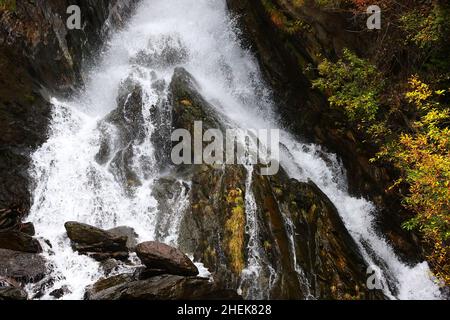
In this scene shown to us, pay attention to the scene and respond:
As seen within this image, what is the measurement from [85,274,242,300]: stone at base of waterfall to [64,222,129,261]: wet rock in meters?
0.76

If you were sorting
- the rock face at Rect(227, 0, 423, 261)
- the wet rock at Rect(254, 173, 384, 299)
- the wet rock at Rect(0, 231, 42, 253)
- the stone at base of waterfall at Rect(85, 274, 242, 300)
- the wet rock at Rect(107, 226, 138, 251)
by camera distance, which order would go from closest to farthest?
the stone at base of waterfall at Rect(85, 274, 242, 300) → the wet rock at Rect(0, 231, 42, 253) → the wet rock at Rect(254, 173, 384, 299) → the wet rock at Rect(107, 226, 138, 251) → the rock face at Rect(227, 0, 423, 261)

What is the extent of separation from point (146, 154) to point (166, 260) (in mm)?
4487

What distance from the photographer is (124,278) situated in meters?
8.78

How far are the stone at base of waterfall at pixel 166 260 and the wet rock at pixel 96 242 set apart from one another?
670 millimetres

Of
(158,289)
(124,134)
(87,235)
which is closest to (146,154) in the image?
(124,134)

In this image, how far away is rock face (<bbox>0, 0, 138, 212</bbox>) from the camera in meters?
10.6

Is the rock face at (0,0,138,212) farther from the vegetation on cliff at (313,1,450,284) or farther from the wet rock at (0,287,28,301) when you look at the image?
the vegetation on cliff at (313,1,450,284)

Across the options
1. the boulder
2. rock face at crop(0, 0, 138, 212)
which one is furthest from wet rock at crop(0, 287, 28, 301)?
rock face at crop(0, 0, 138, 212)

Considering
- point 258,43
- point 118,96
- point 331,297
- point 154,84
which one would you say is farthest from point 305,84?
point 331,297

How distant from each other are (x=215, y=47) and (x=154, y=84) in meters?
3.98

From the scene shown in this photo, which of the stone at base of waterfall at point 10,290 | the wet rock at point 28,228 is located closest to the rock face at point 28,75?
the wet rock at point 28,228

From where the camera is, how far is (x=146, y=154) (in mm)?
12500
